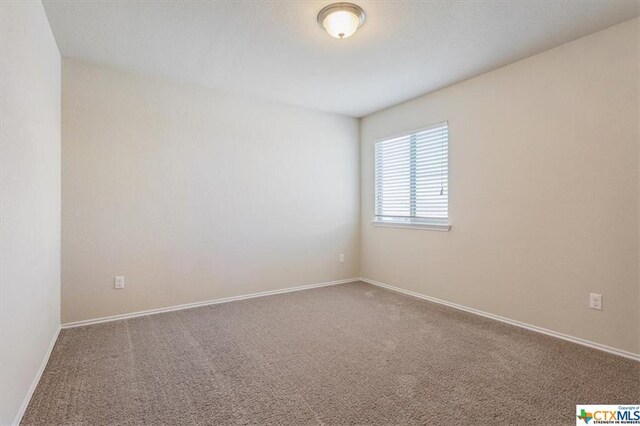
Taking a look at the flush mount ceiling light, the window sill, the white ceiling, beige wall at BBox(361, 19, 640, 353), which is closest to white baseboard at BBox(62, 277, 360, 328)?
the window sill

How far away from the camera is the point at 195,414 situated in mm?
1710

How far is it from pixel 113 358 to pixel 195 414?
3.39 ft

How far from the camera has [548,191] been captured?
109 inches

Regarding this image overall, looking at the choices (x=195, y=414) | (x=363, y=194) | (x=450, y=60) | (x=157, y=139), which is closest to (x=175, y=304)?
(x=157, y=139)

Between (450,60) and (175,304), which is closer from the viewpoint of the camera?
(450,60)

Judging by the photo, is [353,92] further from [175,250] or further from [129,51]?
[175,250]

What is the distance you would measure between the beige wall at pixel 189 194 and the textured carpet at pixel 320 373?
0.53m

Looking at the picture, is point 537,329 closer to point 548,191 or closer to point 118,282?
point 548,191

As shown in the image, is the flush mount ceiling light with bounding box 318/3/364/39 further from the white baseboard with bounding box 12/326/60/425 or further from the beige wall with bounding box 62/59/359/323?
the white baseboard with bounding box 12/326/60/425

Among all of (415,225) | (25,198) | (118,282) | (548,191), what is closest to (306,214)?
(415,225)

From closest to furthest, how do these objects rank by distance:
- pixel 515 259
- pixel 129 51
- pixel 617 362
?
pixel 617 362
pixel 129 51
pixel 515 259

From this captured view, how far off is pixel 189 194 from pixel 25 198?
1740 millimetres

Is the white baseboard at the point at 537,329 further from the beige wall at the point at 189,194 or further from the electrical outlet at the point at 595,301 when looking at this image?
the beige wall at the point at 189,194

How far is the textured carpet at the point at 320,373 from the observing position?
172 cm
